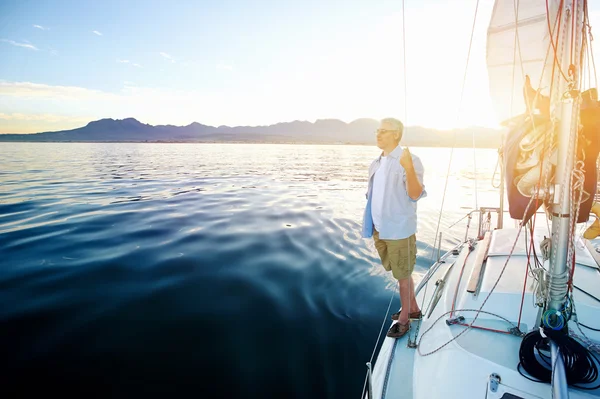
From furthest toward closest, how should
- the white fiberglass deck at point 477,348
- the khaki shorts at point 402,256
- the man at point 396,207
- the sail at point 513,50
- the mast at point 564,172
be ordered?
the sail at point 513,50
the khaki shorts at point 402,256
the man at point 396,207
the white fiberglass deck at point 477,348
the mast at point 564,172

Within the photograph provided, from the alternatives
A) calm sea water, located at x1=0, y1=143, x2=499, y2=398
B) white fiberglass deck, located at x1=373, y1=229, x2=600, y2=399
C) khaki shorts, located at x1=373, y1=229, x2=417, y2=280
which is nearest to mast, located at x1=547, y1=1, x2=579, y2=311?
white fiberglass deck, located at x1=373, y1=229, x2=600, y2=399

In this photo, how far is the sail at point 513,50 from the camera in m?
5.24

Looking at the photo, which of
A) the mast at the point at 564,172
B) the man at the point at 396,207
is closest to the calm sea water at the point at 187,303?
the man at the point at 396,207

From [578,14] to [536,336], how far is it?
99.2 inches

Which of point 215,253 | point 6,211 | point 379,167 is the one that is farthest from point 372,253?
point 6,211

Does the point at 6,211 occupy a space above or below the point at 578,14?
below

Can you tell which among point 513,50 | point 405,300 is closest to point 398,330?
point 405,300

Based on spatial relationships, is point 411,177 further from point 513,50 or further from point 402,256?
point 513,50

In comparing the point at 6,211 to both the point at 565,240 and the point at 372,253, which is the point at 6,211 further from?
the point at 565,240

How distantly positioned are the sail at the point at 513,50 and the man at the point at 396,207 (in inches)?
118

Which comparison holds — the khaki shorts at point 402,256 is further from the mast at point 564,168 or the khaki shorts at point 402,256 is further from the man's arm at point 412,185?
the mast at point 564,168

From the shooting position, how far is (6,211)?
10789 millimetres

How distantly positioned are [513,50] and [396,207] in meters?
5.51

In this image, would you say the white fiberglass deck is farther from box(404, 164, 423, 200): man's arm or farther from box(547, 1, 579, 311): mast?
box(404, 164, 423, 200): man's arm
